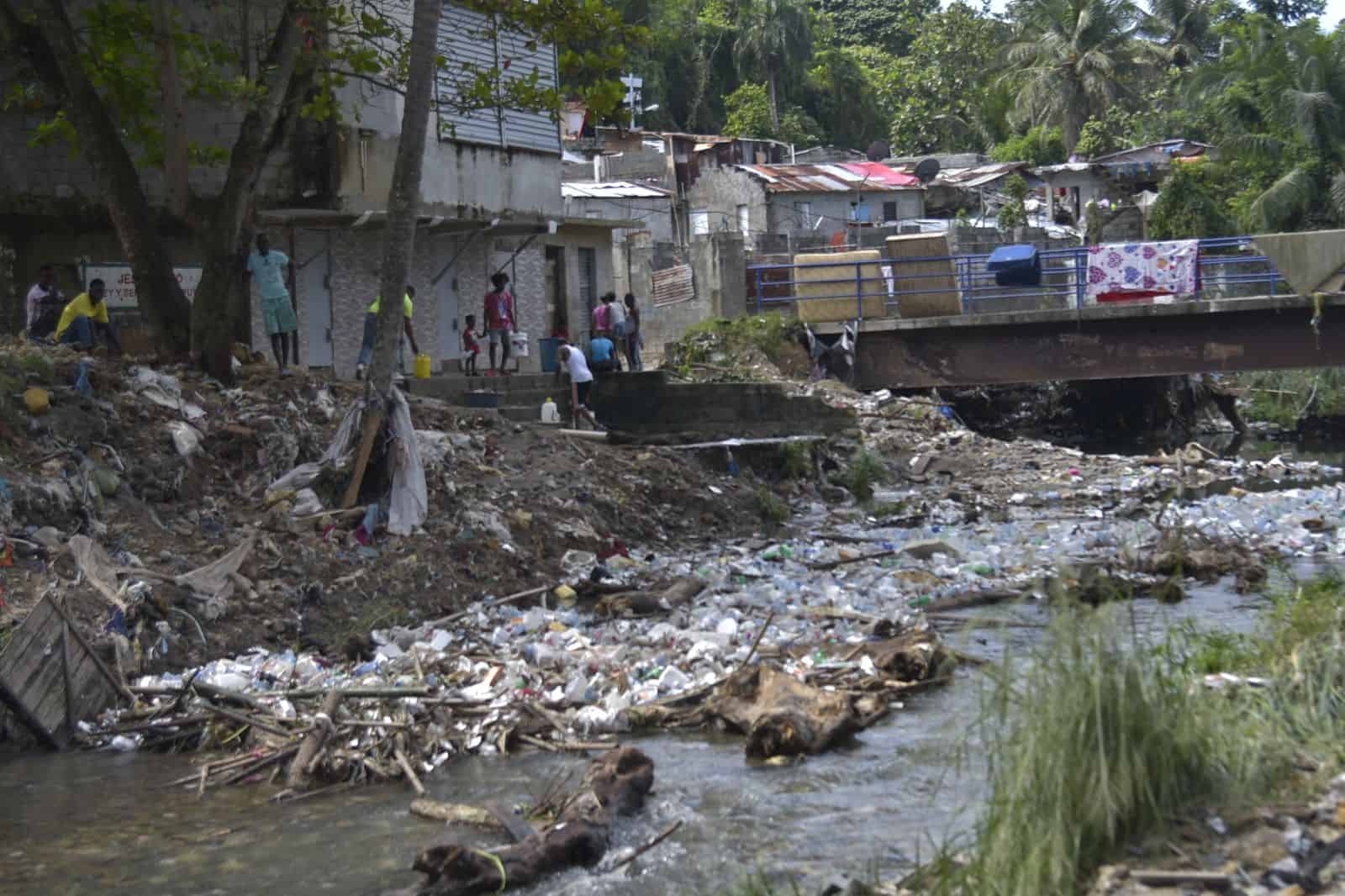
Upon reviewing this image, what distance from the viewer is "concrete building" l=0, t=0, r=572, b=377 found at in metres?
19.3

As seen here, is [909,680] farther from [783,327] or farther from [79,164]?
[783,327]

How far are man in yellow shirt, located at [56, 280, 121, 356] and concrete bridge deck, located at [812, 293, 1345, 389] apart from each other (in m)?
15.3

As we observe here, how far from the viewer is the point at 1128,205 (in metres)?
45.1

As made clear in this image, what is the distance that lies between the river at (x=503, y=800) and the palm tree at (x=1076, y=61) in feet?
159

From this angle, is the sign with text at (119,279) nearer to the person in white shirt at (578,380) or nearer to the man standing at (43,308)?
the man standing at (43,308)

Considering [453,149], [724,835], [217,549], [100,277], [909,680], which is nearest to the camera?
[724,835]

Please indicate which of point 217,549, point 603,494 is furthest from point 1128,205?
point 217,549

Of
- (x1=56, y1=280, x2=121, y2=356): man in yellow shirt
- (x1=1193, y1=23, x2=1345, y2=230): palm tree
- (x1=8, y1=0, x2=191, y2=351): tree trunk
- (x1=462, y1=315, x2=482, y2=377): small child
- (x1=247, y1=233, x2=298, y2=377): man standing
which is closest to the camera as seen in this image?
(x1=8, y1=0, x2=191, y2=351): tree trunk

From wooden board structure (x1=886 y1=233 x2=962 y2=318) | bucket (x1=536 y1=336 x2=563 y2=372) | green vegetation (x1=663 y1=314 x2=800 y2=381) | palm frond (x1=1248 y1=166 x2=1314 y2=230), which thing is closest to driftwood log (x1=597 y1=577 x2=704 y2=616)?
bucket (x1=536 y1=336 x2=563 y2=372)

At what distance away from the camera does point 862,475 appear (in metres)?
20.5

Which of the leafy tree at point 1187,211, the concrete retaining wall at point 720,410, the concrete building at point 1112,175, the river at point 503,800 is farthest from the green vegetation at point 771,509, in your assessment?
the concrete building at point 1112,175

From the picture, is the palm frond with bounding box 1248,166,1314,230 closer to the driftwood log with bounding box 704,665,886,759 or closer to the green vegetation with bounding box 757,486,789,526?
the green vegetation with bounding box 757,486,789,526

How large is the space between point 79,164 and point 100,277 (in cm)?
152

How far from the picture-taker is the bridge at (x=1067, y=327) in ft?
82.7
